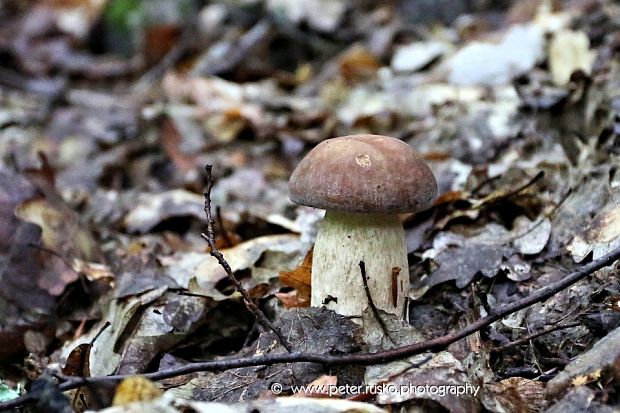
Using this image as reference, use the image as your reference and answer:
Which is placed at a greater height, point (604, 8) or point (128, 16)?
point (604, 8)

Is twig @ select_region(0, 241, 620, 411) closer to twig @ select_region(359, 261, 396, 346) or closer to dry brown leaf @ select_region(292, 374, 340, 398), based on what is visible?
dry brown leaf @ select_region(292, 374, 340, 398)

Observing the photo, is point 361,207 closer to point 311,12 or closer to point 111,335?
point 111,335

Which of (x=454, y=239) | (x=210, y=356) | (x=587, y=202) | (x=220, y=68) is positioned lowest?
(x=220, y=68)

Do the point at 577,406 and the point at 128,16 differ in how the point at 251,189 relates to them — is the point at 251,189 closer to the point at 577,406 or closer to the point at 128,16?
the point at 577,406

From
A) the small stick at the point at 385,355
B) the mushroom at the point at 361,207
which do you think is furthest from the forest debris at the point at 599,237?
the mushroom at the point at 361,207

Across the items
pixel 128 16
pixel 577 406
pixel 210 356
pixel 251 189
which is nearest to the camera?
pixel 577 406

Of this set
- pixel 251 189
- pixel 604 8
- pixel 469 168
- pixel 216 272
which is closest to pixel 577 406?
pixel 216 272

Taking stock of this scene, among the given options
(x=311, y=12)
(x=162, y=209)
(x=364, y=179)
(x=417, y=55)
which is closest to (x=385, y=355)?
(x=364, y=179)

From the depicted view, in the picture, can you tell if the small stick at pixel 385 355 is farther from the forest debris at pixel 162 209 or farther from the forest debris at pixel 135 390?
the forest debris at pixel 162 209
